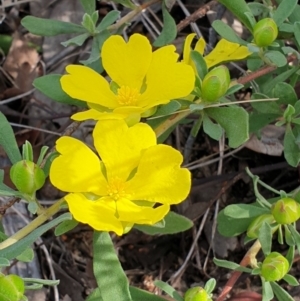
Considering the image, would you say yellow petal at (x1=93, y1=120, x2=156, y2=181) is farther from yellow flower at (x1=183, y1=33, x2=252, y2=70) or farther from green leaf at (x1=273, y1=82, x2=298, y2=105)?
green leaf at (x1=273, y1=82, x2=298, y2=105)

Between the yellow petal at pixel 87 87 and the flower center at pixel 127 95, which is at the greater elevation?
the yellow petal at pixel 87 87

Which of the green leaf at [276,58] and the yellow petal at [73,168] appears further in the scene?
the green leaf at [276,58]

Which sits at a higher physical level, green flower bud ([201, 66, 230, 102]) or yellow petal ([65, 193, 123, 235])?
green flower bud ([201, 66, 230, 102])

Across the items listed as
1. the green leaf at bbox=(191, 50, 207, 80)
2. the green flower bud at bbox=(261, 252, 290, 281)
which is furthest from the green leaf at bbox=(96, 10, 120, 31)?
the green flower bud at bbox=(261, 252, 290, 281)

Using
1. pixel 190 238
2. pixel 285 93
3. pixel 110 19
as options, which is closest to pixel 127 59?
pixel 110 19

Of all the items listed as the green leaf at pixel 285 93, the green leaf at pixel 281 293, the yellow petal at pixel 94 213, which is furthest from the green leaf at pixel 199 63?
the green leaf at pixel 281 293

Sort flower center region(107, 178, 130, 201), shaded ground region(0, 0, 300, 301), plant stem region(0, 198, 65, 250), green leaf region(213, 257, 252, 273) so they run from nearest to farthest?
plant stem region(0, 198, 65, 250), flower center region(107, 178, 130, 201), green leaf region(213, 257, 252, 273), shaded ground region(0, 0, 300, 301)

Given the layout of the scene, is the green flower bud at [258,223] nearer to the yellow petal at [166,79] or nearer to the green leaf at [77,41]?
the yellow petal at [166,79]

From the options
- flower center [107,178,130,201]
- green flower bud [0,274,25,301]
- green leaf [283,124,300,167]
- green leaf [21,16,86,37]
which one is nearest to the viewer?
green flower bud [0,274,25,301]
